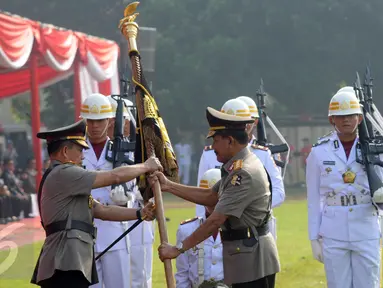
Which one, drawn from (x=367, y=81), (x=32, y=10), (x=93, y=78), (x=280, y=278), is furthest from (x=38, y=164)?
(x=32, y=10)

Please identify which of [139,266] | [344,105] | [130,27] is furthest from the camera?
[139,266]

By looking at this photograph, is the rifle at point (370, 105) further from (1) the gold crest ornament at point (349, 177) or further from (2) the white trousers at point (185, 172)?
(2) the white trousers at point (185, 172)

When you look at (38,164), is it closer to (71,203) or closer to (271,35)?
(71,203)

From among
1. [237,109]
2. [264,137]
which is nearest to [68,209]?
[237,109]

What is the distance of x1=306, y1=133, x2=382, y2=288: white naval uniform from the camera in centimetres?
886

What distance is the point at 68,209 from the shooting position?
6.87 m

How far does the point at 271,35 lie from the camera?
4050 centimetres

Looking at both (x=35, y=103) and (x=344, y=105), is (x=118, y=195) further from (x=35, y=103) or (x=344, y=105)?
(x=35, y=103)

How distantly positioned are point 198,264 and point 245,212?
5.23ft

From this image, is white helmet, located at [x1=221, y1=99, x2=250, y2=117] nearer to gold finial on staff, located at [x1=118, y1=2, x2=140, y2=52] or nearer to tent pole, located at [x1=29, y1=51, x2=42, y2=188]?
gold finial on staff, located at [x1=118, y1=2, x2=140, y2=52]

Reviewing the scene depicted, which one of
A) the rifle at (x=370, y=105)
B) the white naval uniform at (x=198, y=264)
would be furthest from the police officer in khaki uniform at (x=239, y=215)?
the rifle at (x=370, y=105)

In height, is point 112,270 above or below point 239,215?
below

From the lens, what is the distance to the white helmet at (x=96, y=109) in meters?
9.18

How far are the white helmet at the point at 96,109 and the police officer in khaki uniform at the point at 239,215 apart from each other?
7.96ft
